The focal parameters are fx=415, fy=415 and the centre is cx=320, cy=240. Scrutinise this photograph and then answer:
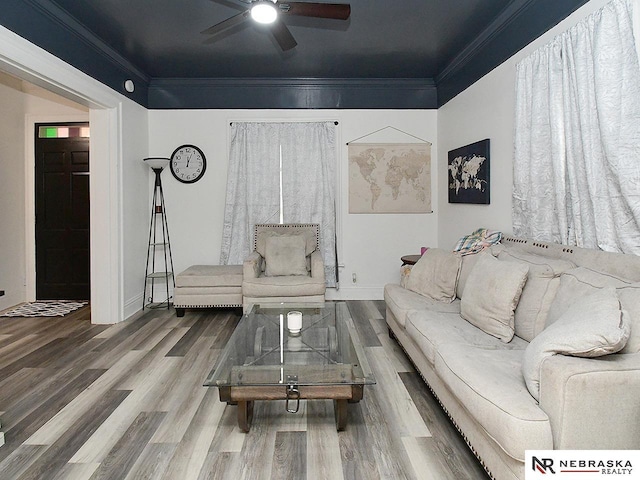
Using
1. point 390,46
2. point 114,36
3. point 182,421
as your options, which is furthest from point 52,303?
point 390,46

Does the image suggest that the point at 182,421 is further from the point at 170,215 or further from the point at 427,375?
the point at 170,215

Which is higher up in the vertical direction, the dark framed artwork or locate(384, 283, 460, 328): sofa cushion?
the dark framed artwork

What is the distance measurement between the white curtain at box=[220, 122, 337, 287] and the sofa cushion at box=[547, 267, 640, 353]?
3262 mm

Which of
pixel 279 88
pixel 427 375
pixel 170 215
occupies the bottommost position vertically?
pixel 427 375

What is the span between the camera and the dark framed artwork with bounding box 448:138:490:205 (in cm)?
381

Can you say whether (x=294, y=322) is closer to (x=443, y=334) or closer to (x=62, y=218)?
(x=443, y=334)

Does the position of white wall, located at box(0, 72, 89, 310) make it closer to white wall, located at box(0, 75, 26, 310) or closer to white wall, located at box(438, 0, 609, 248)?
white wall, located at box(0, 75, 26, 310)

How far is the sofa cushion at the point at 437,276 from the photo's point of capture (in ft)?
10.6

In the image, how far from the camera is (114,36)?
3799mm

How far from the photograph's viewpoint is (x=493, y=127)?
3674 mm

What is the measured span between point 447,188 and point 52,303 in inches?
196

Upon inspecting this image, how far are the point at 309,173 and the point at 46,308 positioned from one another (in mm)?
3479

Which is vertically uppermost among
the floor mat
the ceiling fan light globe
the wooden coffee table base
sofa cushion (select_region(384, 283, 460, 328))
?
the ceiling fan light globe

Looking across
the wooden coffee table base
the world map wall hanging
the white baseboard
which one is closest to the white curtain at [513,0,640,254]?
the wooden coffee table base
